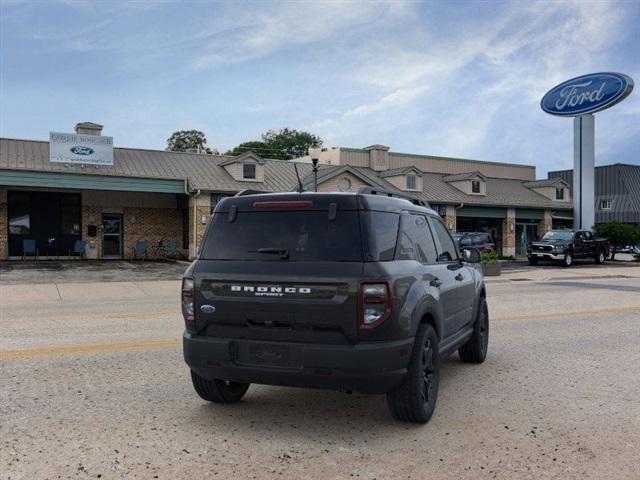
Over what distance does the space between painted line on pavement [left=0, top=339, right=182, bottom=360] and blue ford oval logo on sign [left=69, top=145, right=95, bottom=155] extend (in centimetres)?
2187

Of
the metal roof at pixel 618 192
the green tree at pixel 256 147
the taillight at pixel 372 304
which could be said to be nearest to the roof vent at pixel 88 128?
the taillight at pixel 372 304

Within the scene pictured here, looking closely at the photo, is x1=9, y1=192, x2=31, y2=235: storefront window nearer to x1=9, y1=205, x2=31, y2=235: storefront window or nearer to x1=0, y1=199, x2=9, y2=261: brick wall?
x1=9, y1=205, x2=31, y2=235: storefront window

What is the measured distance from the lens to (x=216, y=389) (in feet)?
17.1

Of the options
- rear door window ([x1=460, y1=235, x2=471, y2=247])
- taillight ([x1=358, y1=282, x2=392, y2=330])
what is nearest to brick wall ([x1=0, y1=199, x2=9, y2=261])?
rear door window ([x1=460, y1=235, x2=471, y2=247])

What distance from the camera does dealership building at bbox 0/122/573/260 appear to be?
2748cm

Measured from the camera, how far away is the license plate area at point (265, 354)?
448 cm

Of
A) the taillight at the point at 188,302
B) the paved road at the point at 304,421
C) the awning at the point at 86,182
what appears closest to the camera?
the paved road at the point at 304,421

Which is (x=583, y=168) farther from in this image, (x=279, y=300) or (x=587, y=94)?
(x=279, y=300)

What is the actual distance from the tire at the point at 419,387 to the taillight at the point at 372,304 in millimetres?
549

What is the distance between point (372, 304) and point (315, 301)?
0.42 meters

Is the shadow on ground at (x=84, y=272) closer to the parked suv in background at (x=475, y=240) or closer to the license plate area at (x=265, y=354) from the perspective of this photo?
the parked suv in background at (x=475, y=240)

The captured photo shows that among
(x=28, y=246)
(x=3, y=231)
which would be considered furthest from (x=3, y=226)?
(x=28, y=246)

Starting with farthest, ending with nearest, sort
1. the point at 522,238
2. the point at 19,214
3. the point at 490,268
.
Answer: the point at 522,238, the point at 19,214, the point at 490,268

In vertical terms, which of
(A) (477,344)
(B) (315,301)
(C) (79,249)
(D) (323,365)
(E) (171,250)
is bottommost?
(A) (477,344)
